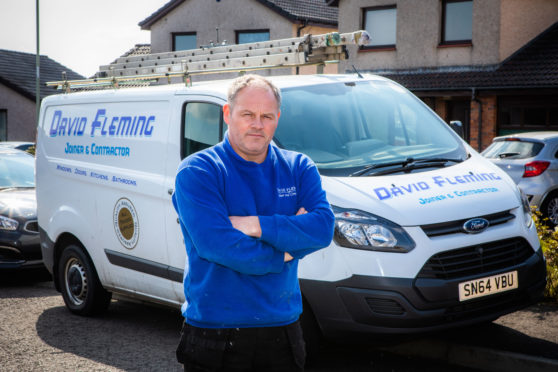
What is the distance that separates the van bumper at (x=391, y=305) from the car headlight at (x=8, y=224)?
5289 millimetres

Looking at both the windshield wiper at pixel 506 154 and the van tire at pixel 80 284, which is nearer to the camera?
the van tire at pixel 80 284

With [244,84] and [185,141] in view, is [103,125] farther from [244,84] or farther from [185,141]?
[244,84]

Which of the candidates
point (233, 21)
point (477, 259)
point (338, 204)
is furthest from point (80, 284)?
point (233, 21)

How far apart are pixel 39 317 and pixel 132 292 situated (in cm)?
130

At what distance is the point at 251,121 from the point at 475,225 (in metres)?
2.34

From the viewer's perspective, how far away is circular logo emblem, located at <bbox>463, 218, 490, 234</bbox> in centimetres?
473

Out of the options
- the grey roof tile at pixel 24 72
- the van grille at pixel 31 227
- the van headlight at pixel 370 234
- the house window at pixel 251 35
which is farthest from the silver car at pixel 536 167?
the grey roof tile at pixel 24 72

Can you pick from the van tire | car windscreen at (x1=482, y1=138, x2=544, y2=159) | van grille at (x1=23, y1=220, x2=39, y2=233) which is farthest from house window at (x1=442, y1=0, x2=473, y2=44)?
the van tire

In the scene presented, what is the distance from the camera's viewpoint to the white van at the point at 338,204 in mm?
4598

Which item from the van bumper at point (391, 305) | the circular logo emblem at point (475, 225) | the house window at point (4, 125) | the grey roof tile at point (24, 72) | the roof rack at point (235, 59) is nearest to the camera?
the van bumper at point (391, 305)

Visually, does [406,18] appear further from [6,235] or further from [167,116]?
[167,116]

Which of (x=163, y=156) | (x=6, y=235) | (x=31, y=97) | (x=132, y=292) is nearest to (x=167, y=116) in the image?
(x=163, y=156)

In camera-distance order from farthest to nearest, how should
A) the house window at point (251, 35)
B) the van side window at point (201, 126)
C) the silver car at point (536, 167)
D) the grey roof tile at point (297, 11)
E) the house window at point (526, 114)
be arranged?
the house window at point (251, 35) → the grey roof tile at point (297, 11) → the house window at point (526, 114) → the silver car at point (536, 167) → the van side window at point (201, 126)

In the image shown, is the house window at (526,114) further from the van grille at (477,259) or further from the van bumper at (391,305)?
the van bumper at (391,305)
